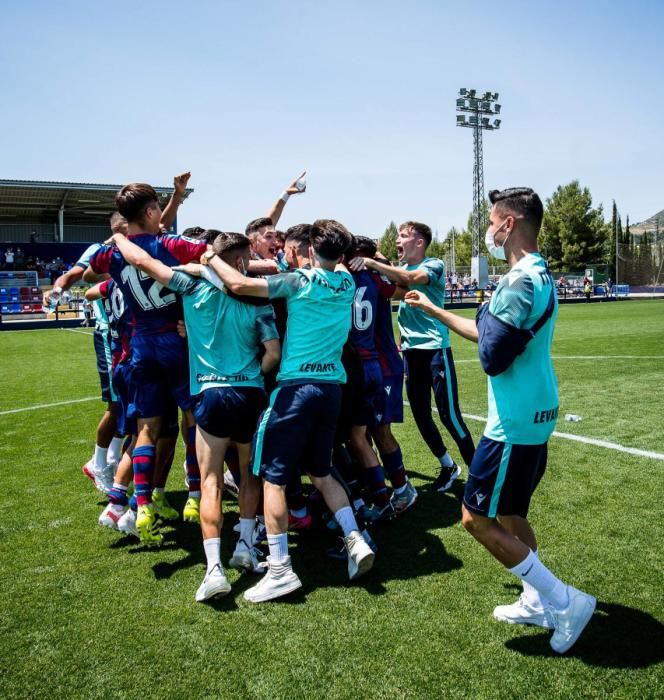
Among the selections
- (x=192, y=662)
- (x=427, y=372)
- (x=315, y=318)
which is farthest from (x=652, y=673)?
(x=427, y=372)

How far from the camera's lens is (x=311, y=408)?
3.93 meters

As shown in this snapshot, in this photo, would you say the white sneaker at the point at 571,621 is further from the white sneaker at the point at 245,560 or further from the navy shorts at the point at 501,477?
the white sneaker at the point at 245,560

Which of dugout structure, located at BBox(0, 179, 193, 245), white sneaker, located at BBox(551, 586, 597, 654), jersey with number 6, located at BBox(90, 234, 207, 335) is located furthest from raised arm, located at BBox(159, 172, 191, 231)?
dugout structure, located at BBox(0, 179, 193, 245)

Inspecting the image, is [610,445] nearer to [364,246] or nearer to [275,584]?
[364,246]

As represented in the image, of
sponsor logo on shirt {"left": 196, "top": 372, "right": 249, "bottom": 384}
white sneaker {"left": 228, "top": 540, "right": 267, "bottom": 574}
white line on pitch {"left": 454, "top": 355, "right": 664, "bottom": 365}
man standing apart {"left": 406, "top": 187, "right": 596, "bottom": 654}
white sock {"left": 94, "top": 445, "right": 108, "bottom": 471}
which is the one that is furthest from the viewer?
white line on pitch {"left": 454, "top": 355, "right": 664, "bottom": 365}

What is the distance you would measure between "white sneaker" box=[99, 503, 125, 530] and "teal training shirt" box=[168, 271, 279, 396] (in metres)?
1.36

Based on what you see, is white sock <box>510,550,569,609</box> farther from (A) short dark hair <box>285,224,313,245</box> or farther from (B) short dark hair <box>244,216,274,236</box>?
(B) short dark hair <box>244,216,274,236</box>

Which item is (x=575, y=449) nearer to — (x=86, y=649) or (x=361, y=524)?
(x=361, y=524)

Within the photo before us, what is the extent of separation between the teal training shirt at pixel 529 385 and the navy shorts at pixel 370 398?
1785 millimetres

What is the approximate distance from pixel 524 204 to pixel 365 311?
210 cm

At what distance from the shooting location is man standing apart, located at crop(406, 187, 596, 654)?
3.07 metres

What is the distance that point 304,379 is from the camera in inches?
156

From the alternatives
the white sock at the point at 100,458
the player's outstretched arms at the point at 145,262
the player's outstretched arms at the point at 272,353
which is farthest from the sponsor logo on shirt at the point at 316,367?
the white sock at the point at 100,458

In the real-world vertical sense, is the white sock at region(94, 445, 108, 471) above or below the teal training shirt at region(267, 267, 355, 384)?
below
